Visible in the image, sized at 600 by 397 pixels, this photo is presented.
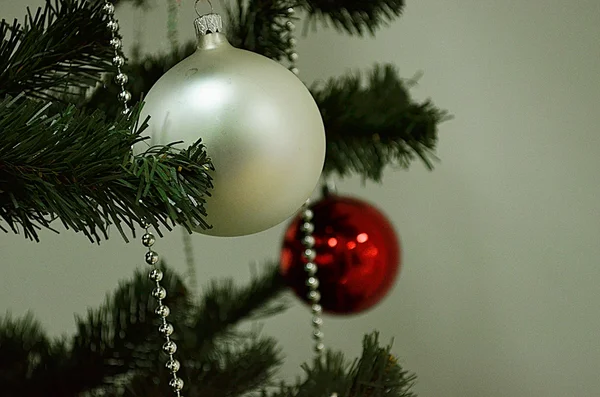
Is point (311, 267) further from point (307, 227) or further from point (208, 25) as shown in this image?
point (208, 25)

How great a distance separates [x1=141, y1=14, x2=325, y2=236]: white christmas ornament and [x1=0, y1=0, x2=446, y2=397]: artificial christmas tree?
0.05 feet

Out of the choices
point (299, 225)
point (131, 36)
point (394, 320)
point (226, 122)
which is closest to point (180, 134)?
point (226, 122)

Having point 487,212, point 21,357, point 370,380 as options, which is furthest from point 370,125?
point 487,212

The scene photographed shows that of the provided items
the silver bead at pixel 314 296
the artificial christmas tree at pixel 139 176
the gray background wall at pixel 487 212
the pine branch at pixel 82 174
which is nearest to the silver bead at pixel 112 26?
the artificial christmas tree at pixel 139 176

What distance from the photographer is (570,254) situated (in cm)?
108

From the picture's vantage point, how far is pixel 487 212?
110 centimetres

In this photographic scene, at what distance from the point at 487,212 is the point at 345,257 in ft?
1.49

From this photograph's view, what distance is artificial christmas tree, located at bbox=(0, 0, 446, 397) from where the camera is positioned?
1.01ft

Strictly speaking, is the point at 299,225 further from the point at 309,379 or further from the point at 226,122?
the point at 226,122

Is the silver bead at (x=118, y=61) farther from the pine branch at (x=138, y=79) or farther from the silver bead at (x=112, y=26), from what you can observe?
the pine branch at (x=138, y=79)

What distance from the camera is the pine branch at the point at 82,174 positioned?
30cm

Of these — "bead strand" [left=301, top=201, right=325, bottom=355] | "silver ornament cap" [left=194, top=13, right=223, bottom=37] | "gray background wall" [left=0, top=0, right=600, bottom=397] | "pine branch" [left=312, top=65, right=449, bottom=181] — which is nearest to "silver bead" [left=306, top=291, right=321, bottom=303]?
"bead strand" [left=301, top=201, right=325, bottom=355]

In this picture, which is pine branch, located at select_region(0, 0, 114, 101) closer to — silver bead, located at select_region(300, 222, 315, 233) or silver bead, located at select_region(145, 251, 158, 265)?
Answer: silver bead, located at select_region(145, 251, 158, 265)

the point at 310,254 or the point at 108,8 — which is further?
the point at 310,254
